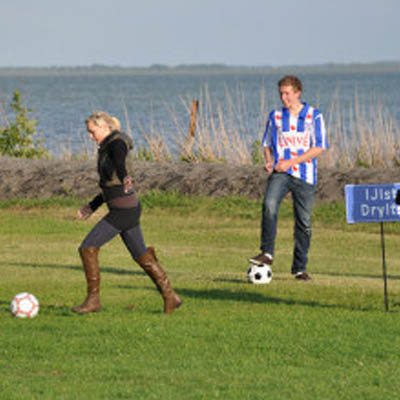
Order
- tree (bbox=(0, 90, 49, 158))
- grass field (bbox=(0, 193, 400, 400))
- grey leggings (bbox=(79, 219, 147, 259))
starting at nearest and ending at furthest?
grass field (bbox=(0, 193, 400, 400)) → grey leggings (bbox=(79, 219, 147, 259)) → tree (bbox=(0, 90, 49, 158))

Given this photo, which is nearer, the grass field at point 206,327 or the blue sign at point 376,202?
the grass field at point 206,327

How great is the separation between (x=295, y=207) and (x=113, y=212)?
276cm

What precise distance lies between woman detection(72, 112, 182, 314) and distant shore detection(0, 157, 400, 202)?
8.46m

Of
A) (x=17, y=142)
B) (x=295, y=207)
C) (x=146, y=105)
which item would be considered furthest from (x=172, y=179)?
(x=146, y=105)

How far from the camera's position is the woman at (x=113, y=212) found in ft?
29.4

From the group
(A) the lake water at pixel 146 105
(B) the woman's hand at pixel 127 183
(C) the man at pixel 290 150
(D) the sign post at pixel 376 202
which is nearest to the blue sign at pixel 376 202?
(D) the sign post at pixel 376 202

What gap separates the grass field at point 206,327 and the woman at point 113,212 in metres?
0.24

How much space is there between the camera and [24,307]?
920cm

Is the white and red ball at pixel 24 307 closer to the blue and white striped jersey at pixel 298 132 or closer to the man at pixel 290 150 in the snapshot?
the man at pixel 290 150

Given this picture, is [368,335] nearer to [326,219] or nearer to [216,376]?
[216,376]

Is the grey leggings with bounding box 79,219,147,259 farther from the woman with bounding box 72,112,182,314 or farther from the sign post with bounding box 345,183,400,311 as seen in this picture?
the sign post with bounding box 345,183,400,311

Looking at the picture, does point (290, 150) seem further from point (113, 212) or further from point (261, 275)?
point (113, 212)

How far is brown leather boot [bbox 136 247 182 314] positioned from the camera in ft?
30.4

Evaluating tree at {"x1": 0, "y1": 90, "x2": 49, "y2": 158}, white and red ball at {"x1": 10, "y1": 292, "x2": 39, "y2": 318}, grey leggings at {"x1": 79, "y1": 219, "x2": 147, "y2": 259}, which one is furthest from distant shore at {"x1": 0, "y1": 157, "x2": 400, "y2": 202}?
white and red ball at {"x1": 10, "y1": 292, "x2": 39, "y2": 318}
